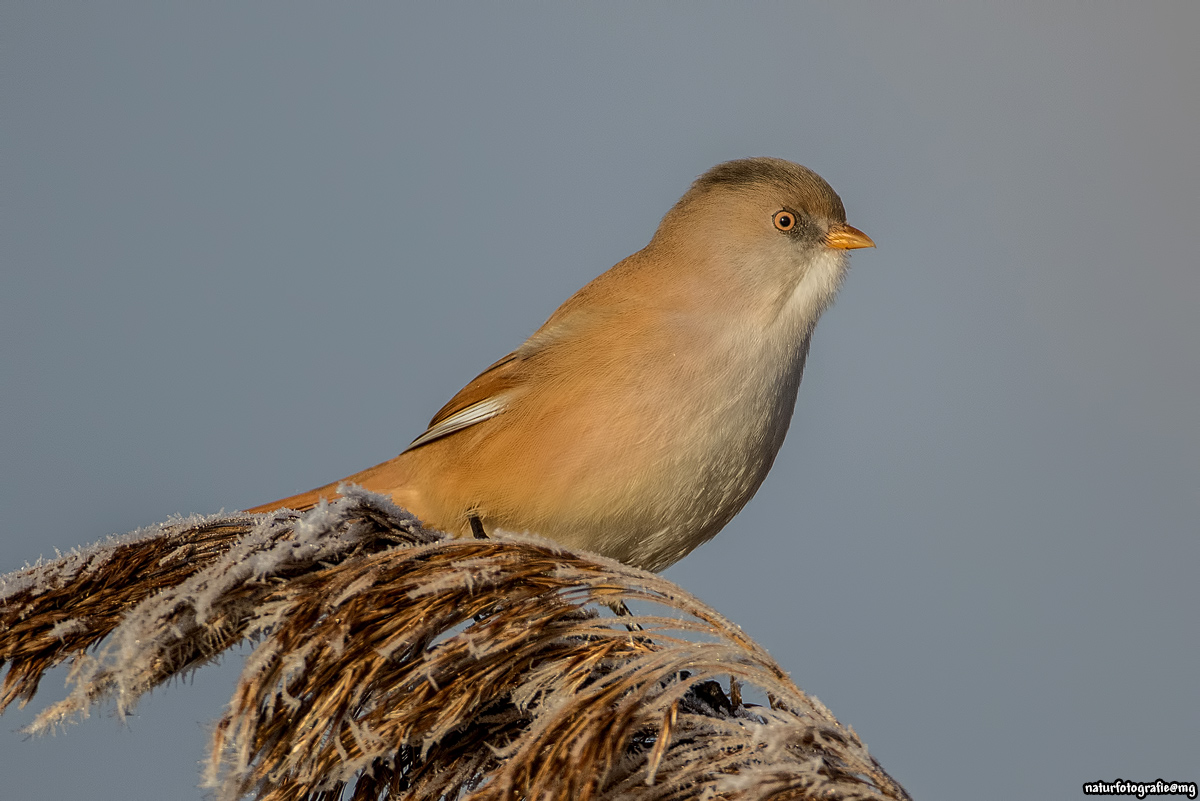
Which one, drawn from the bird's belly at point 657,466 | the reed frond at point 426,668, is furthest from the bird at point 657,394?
the reed frond at point 426,668

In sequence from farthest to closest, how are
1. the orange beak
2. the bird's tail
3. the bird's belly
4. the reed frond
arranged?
the orange beak → the bird's tail → the bird's belly → the reed frond

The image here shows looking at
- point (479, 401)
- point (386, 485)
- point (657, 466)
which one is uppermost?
point (479, 401)

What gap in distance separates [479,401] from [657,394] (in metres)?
0.68

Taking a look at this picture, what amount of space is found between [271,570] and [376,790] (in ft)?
1.55

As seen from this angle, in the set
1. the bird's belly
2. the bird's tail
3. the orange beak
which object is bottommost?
the bird's belly

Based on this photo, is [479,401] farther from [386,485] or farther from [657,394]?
[657,394]

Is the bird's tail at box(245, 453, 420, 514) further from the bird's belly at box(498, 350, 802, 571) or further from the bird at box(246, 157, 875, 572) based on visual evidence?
the bird's belly at box(498, 350, 802, 571)

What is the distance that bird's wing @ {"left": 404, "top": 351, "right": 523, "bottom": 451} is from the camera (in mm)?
3371

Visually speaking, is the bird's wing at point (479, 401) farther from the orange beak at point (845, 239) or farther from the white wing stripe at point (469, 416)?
the orange beak at point (845, 239)

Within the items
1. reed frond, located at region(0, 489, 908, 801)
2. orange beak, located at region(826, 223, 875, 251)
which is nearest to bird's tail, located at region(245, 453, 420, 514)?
reed frond, located at region(0, 489, 908, 801)

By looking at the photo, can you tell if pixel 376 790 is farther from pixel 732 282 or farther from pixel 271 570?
pixel 732 282

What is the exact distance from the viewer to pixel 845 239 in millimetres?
3535

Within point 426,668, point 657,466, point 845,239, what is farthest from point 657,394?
point 426,668

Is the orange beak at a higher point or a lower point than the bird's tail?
higher
